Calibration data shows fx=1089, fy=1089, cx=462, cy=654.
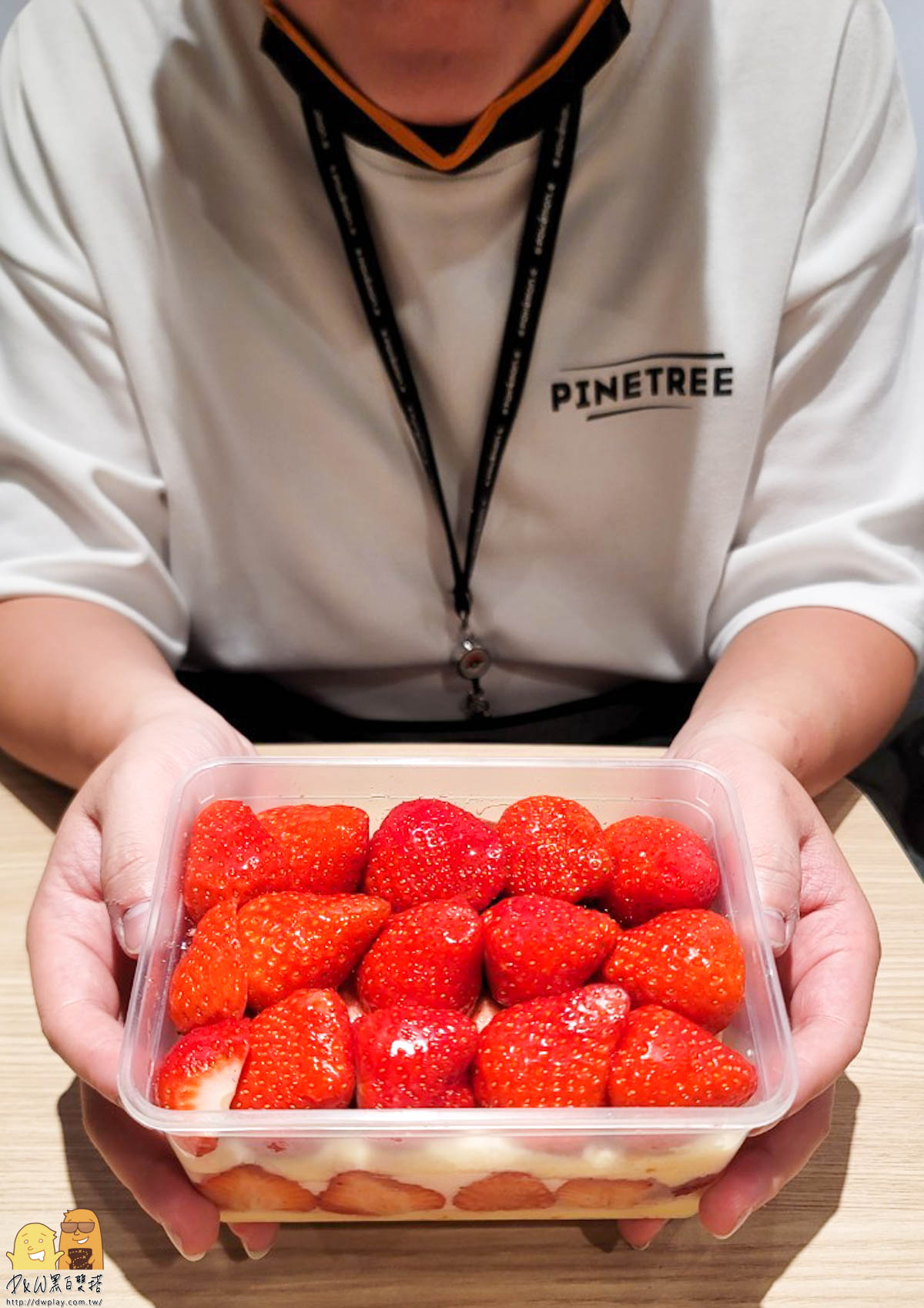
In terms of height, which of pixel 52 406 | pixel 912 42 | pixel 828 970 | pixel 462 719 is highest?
pixel 912 42

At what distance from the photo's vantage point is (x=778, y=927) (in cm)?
67

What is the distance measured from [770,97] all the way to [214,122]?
1.52 feet

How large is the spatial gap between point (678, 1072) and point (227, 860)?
295 millimetres

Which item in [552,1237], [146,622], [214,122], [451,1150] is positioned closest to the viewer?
[451,1150]

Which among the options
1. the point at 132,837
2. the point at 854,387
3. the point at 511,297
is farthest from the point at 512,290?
the point at 132,837

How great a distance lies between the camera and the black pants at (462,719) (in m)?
1.13

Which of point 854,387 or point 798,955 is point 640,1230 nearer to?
point 798,955

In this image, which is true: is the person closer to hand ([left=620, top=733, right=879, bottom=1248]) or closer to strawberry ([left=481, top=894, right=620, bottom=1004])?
hand ([left=620, top=733, right=879, bottom=1248])

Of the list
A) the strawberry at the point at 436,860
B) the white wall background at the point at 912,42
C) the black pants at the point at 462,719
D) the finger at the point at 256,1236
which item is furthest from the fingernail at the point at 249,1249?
the white wall background at the point at 912,42

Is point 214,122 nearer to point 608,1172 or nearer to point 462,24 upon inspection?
point 462,24

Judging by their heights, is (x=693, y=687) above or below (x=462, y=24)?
below

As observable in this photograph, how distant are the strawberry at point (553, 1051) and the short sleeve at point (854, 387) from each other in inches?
20.5

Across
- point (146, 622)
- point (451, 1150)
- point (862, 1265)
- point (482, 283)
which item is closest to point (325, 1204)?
point (451, 1150)

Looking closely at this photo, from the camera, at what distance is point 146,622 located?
1.04 m
